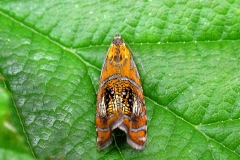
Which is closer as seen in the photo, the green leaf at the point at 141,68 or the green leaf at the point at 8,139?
the green leaf at the point at 8,139

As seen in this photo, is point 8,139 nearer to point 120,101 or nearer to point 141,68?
point 120,101

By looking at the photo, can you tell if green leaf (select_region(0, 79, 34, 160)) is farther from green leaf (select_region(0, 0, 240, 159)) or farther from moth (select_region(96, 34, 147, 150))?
moth (select_region(96, 34, 147, 150))

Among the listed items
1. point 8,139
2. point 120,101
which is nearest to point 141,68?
point 120,101

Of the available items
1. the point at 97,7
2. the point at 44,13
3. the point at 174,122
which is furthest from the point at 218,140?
the point at 44,13

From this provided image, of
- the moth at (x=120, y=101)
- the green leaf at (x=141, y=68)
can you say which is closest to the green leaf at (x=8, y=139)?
the green leaf at (x=141, y=68)

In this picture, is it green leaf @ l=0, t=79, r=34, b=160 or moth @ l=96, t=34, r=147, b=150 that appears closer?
green leaf @ l=0, t=79, r=34, b=160

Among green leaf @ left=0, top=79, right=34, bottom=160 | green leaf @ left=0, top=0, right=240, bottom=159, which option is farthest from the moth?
green leaf @ left=0, top=79, right=34, bottom=160

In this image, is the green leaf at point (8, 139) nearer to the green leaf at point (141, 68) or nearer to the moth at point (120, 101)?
the green leaf at point (141, 68)
